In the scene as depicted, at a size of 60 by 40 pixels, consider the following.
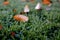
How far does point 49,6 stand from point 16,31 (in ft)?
3.30

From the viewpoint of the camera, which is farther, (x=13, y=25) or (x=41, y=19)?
(x=41, y=19)

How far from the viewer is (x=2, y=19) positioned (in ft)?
8.49

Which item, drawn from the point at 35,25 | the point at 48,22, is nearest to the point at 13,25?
the point at 35,25

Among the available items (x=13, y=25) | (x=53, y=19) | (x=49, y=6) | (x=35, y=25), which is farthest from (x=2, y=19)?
(x=49, y=6)

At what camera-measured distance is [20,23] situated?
8.20 ft

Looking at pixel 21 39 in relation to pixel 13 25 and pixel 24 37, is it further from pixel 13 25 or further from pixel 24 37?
pixel 13 25

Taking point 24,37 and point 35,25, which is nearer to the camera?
point 24,37

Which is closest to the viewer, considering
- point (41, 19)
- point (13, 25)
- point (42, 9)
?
point (13, 25)

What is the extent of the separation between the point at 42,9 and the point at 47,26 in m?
0.58

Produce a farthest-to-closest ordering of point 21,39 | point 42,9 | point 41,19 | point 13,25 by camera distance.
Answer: point 42,9
point 41,19
point 13,25
point 21,39

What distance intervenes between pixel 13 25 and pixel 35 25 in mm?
272

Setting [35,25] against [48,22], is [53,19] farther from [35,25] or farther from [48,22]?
[35,25]

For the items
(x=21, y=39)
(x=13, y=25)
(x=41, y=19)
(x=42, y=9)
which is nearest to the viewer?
(x=21, y=39)

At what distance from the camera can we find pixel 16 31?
2.35m
